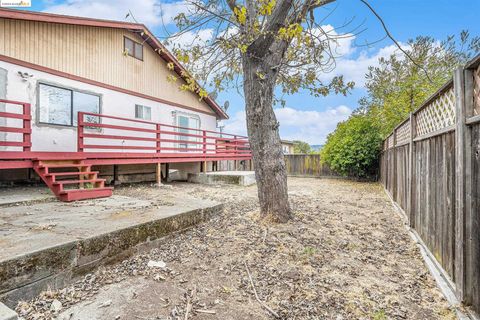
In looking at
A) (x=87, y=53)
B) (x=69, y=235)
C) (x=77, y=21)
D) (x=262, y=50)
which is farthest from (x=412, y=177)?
(x=77, y=21)

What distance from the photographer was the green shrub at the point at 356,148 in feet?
34.2

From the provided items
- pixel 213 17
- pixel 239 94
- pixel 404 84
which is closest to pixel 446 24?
pixel 404 84

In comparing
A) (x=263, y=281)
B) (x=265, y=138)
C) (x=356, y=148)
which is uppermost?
(x=356, y=148)

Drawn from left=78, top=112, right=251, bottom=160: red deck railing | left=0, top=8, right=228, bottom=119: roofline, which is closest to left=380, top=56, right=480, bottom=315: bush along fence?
left=0, top=8, right=228, bottom=119: roofline

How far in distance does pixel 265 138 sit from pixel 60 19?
6050 mm

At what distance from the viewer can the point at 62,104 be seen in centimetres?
666

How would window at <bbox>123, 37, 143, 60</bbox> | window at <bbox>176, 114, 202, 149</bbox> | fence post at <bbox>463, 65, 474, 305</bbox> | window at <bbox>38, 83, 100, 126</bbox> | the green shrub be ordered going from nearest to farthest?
fence post at <bbox>463, 65, 474, 305</bbox> → window at <bbox>38, 83, 100, 126</bbox> → window at <bbox>123, 37, 143, 60</bbox> → the green shrub → window at <bbox>176, 114, 202, 149</bbox>

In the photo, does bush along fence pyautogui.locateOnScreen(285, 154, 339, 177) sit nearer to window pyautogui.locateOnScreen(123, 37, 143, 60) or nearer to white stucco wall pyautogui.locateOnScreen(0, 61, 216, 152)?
white stucco wall pyautogui.locateOnScreen(0, 61, 216, 152)

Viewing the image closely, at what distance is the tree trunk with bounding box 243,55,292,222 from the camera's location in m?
3.95

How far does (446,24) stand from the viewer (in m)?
8.19

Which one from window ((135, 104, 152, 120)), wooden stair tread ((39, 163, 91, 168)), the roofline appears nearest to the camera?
wooden stair tread ((39, 163, 91, 168))

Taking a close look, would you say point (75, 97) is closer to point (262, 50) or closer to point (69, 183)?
point (69, 183)

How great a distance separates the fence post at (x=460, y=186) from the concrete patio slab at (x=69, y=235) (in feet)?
9.31

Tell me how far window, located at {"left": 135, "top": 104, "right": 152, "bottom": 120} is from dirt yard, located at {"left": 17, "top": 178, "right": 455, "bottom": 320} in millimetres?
6222
